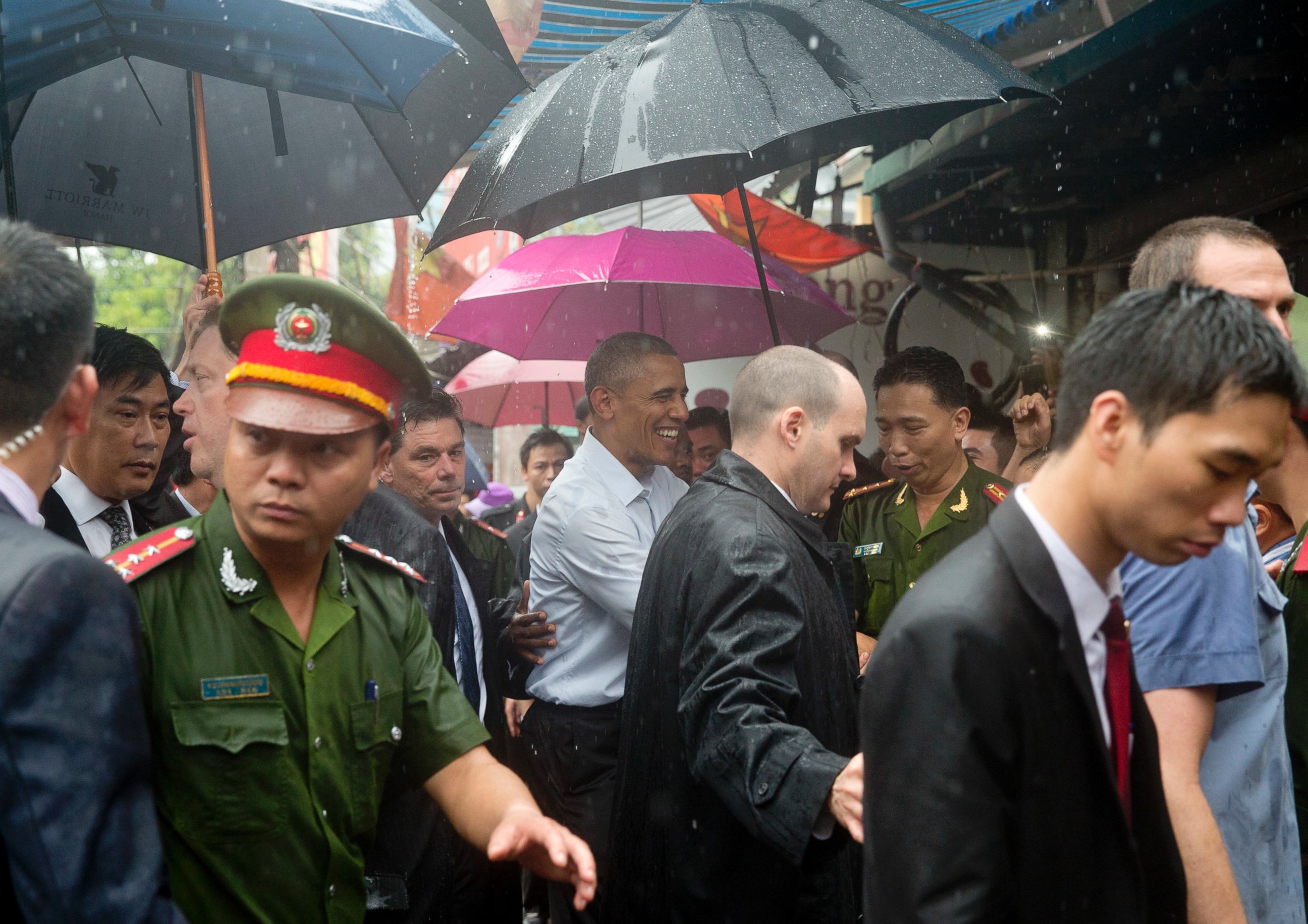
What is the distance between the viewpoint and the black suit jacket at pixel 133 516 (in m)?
2.87

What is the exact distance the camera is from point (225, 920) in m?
1.84

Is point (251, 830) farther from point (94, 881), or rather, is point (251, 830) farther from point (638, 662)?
point (638, 662)

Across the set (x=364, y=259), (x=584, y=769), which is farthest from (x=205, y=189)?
(x=364, y=259)

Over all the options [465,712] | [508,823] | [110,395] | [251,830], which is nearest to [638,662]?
[465,712]

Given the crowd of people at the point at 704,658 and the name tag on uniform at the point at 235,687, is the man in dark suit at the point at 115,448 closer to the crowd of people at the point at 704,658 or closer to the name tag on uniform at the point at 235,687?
the crowd of people at the point at 704,658

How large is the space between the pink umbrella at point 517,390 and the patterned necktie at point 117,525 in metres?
4.82

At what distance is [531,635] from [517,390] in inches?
252

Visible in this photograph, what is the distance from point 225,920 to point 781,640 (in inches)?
51.9

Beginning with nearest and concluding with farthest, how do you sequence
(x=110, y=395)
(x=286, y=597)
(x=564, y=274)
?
1. (x=286, y=597)
2. (x=110, y=395)
3. (x=564, y=274)

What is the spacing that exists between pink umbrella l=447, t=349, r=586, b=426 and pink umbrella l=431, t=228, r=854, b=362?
1.97 metres

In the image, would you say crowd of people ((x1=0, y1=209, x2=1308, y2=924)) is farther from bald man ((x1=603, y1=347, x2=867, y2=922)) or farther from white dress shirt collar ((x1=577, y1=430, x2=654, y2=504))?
white dress shirt collar ((x1=577, y1=430, x2=654, y2=504))

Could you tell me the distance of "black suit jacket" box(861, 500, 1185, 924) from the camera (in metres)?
1.45

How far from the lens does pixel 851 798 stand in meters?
1.99

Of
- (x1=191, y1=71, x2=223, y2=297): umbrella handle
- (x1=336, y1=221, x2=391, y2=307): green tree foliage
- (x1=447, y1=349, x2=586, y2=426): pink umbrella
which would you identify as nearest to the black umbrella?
(x1=191, y1=71, x2=223, y2=297): umbrella handle
